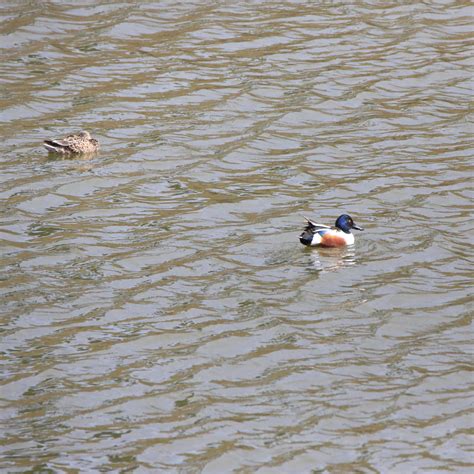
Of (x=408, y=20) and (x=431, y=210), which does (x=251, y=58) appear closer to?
(x=408, y=20)

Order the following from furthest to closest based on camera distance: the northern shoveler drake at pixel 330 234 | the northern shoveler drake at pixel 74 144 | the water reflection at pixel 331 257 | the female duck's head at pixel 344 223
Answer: the northern shoveler drake at pixel 74 144 → the female duck's head at pixel 344 223 → the northern shoveler drake at pixel 330 234 → the water reflection at pixel 331 257

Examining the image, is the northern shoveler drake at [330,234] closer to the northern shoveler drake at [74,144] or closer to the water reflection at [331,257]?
the water reflection at [331,257]

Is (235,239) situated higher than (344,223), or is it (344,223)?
(344,223)

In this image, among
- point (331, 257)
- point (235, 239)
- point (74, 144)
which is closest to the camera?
point (331, 257)

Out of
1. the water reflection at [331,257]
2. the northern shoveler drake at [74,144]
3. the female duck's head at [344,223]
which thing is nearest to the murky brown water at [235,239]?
the water reflection at [331,257]

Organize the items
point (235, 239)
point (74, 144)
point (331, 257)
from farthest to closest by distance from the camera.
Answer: point (74, 144), point (235, 239), point (331, 257)

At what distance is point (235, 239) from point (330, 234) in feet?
3.60

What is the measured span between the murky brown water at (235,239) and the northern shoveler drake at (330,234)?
7.6 inches

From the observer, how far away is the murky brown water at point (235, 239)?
32.8 feet

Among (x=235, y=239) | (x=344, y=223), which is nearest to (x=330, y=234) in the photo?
(x=344, y=223)

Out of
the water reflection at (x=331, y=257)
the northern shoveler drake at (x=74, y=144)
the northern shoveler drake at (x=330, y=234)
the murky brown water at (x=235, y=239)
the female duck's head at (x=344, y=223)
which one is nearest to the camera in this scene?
the murky brown water at (x=235, y=239)

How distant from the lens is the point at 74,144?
16453 millimetres

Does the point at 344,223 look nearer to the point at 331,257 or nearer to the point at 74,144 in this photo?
the point at 331,257

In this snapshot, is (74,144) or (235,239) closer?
(235,239)
